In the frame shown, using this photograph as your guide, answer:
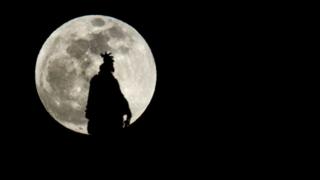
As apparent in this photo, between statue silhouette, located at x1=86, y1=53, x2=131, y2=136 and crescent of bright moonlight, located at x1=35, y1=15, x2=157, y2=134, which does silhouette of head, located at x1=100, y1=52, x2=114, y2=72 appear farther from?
crescent of bright moonlight, located at x1=35, y1=15, x2=157, y2=134

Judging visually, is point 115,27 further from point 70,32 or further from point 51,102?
point 51,102

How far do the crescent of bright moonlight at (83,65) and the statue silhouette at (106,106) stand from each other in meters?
1.30

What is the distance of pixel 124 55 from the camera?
951cm

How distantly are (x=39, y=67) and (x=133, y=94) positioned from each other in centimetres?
244

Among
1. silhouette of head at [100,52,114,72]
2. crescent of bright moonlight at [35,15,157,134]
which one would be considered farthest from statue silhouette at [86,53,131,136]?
crescent of bright moonlight at [35,15,157,134]

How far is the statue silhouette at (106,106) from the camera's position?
7719 millimetres

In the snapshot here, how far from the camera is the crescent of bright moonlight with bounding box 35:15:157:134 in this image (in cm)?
923

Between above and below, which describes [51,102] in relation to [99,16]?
below

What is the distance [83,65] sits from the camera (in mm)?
9227

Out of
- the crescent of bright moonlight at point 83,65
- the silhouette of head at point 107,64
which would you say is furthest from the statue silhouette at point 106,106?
the crescent of bright moonlight at point 83,65

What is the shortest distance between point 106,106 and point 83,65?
1902 mm

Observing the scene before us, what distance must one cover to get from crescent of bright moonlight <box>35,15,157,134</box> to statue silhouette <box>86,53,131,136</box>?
130 centimetres

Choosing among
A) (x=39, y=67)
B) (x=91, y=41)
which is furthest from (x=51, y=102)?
(x=91, y=41)

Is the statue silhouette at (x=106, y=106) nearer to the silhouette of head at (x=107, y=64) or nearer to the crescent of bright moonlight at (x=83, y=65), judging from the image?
the silhouette of head at (x=107, y=64)
